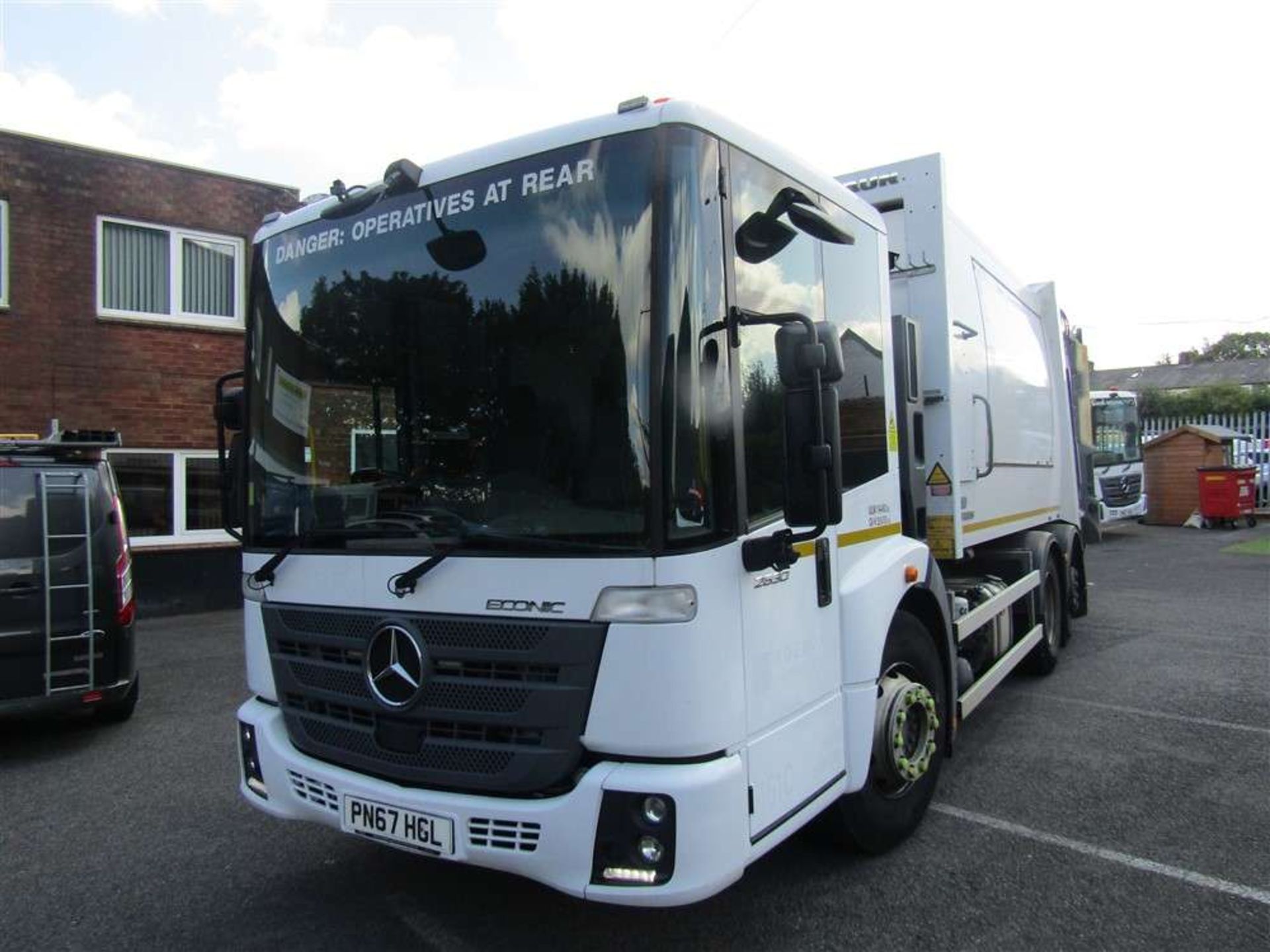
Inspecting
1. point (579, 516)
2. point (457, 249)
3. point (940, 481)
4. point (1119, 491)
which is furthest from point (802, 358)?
point (1119, 491)

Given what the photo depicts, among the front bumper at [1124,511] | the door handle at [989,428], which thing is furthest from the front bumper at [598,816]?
the front bumper at [1124,511]

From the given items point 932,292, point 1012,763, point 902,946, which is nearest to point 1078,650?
point 1012,763

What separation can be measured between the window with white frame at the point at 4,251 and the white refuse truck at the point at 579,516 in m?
9.10

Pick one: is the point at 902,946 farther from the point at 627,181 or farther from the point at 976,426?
the point at 976,426

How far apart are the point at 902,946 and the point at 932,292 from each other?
3.26 meters

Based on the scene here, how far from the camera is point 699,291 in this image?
267 cm

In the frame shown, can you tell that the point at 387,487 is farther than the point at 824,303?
No

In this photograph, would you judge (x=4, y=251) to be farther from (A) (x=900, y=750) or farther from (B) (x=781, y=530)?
(A) (x=900, y=750)

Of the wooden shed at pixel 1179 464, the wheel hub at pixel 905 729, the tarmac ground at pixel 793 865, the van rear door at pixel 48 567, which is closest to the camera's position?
the tarmac ground at pixel 793 865

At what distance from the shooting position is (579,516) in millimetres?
2666

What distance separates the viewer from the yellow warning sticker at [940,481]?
4.77 meters

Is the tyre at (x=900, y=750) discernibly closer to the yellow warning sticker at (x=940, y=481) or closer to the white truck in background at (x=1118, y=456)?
the yellow warning sticker at (x=940, y=481)

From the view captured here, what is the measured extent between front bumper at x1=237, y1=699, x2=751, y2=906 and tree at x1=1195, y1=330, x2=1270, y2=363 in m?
74.1

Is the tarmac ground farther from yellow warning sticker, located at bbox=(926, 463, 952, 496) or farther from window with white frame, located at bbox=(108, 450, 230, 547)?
window with white frame, located at bbox=(108, 450, 230, 547)
